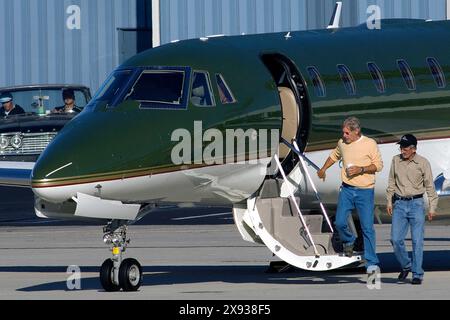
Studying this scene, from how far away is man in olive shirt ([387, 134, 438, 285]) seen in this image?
1911cm

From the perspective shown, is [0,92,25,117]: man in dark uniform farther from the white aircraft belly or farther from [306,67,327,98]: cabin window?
the white aircraft belly

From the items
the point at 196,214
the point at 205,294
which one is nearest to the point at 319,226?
the point at 205,294

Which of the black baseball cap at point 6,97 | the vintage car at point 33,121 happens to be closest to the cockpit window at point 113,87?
the vintage car at point 33,121

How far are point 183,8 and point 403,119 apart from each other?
74.7 ft

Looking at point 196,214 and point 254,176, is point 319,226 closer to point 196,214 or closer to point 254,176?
point 254,176

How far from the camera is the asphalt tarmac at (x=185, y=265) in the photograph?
18375 mm

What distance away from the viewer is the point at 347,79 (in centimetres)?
2027

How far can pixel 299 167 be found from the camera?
64.8ft

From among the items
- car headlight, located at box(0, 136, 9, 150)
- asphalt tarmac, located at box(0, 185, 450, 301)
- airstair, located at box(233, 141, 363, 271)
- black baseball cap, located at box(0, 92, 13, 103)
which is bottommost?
asphalt tarmac, located at box(0, 185, 450, 301)

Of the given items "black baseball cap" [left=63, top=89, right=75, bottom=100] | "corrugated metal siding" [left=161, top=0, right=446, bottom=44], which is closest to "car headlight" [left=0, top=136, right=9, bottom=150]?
"black baseball cap" [left=63, top=89, right=75, bottom=100]

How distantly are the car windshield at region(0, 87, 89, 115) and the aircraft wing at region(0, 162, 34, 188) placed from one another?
51.4ft

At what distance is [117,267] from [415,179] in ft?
12.6

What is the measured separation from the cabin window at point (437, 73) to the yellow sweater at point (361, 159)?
94.8 inches

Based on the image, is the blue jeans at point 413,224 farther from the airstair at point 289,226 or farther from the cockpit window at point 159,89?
the cockpit window at point 159,89
